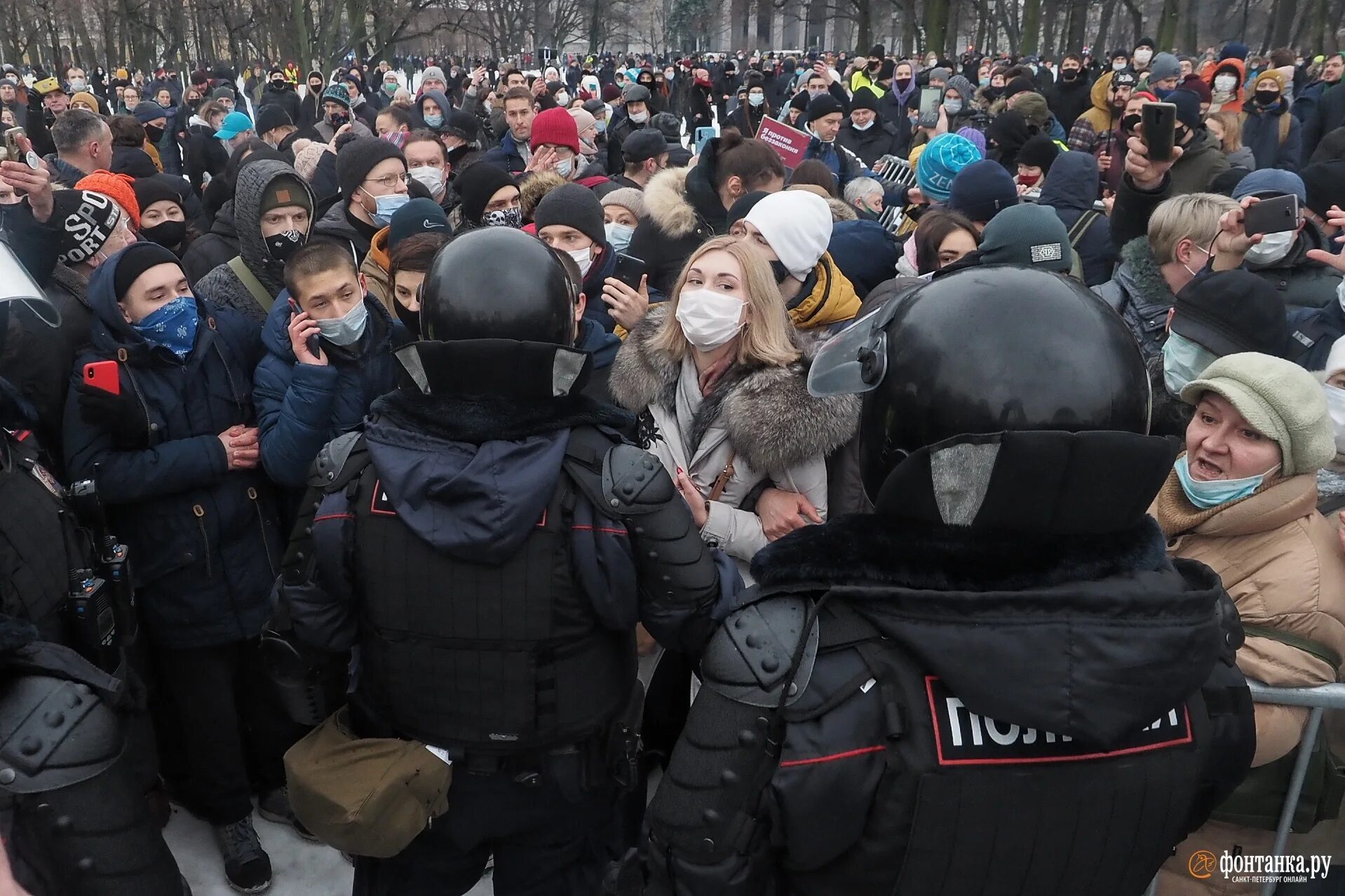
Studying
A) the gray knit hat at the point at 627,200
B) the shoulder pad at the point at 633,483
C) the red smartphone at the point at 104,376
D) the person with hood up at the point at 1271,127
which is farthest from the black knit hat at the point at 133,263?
the person with hood up at the point at 1271,127

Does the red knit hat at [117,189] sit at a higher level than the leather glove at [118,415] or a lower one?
higher

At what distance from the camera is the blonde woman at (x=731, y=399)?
9.60ft

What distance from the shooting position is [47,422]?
9.96 ft

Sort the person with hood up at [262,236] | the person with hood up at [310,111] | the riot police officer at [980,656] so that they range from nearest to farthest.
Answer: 1. the riot police officer at [980,656]
2. the person with hood up at [262,236]
3. the person with hood up at [310,111]

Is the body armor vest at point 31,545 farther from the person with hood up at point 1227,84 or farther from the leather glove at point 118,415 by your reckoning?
the person with hood up at point 1227,84

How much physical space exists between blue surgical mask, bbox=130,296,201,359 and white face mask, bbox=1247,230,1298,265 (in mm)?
3990

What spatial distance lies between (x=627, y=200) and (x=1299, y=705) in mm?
4239

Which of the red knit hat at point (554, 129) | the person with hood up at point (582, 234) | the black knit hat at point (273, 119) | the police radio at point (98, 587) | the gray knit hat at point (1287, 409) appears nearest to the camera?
the gray knit hat at point (1287, 409)

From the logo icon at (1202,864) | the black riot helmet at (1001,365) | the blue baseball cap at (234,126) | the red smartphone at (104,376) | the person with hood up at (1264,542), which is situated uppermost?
the black riot helmet at (1001,365)

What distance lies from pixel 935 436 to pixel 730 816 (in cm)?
64

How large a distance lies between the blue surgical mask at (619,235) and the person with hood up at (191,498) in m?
2.41

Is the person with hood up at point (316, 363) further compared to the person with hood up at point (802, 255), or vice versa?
the person with hood up at point (802, 255)

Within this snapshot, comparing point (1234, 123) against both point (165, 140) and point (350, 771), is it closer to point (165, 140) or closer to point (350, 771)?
point (350, 771)

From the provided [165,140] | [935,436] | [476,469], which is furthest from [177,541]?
[165,140]
